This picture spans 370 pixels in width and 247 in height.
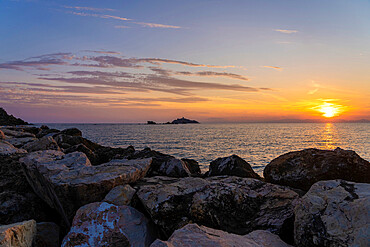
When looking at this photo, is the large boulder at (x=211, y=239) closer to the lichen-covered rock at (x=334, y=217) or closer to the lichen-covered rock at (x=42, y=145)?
the lichen-covered rock at (x=334, y=217)

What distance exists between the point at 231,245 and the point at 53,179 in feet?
15.1

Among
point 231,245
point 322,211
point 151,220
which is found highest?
point 322,211

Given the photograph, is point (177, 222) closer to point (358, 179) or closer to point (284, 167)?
point (284, 167)

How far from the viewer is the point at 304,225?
376cm

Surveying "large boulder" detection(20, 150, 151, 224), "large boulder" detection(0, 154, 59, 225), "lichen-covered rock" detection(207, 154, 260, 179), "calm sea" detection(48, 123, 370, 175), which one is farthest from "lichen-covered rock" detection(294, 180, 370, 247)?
"calm sea" detection(48, 123, 370, 175)

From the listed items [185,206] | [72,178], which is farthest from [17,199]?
[185,206]

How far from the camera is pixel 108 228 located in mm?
4637

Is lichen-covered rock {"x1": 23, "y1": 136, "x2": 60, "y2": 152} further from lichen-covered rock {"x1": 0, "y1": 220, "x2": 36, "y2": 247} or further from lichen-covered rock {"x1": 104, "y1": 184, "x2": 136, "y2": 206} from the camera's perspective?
lichen-covered rock {"x1": 0, "y1": 220, "x2": 36, "y2": 247}

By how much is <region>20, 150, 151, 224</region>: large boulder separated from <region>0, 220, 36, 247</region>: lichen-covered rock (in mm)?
1094

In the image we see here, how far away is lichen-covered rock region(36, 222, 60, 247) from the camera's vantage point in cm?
499

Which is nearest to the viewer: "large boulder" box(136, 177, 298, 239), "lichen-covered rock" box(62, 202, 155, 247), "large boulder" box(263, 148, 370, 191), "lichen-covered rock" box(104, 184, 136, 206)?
"lichen-covered rock" box(62, 202, 155, 247)

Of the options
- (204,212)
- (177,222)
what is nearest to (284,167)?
(204,212)

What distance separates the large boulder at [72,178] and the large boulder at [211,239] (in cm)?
288

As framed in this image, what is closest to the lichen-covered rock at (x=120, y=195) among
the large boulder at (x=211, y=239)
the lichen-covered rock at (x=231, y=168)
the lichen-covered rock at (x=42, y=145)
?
the large boulder at (x=211, y=239)
